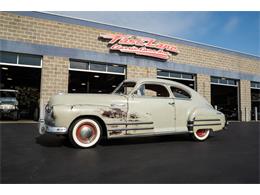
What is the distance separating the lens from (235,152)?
4.54 meters

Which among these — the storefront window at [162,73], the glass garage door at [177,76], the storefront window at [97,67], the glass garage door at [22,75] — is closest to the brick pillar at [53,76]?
the glass garage door at [22,75]

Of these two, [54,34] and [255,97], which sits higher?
[54,34]

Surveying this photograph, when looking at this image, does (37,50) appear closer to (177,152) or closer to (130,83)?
(130,83)

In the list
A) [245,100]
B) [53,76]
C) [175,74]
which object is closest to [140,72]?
[175,74]

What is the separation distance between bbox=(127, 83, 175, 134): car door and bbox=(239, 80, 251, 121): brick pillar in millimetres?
15619

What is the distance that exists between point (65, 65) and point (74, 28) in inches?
92.0

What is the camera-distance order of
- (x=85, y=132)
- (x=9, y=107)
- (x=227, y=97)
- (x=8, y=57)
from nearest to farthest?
(x=85, y=132), (x=8, y=57), (x=9, y=107), (x=227, y=97)

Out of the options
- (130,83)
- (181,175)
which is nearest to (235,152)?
(181,175)

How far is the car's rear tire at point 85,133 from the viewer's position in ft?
15.8

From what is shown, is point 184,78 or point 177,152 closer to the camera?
point 177,152

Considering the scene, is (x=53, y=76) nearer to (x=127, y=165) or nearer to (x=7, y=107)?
(x=7, y=107)

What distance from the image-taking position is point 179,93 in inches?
242

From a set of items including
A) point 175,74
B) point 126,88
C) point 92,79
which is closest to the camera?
point 126,88

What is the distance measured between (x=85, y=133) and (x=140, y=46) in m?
10.5
